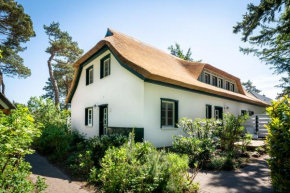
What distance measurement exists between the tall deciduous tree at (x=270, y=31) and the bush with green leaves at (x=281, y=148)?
6643mm

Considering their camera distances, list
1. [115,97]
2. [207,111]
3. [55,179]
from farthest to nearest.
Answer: [207,111] → [115,97] → [55,179]

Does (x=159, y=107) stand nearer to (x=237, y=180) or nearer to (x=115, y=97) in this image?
(x=115, y=97)

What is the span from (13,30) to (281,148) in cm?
2059

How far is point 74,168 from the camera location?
6.09m

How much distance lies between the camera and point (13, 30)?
16219 mm

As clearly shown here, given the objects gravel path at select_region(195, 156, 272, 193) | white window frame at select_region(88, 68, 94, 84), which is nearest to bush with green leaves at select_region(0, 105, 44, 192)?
gravel path at select_region(195, 156, 272, 193)

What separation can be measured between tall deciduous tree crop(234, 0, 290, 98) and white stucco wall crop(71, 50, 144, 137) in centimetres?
594

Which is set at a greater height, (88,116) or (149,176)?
(88,116)

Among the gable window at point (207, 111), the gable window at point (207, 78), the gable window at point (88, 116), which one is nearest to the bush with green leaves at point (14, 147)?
the gable window at point (88, 116)

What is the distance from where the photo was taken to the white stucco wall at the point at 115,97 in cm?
801

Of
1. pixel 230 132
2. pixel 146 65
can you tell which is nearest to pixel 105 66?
pixel 146 65

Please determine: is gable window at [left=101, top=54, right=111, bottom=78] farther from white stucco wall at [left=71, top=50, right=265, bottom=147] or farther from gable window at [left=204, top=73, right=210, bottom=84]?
gable window at [left=204, top=73, right=210, bottom=84]

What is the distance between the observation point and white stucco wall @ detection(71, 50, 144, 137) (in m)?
8.01

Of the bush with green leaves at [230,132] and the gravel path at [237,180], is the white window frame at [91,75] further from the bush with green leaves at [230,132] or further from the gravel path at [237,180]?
the gravel path at [237,180]
